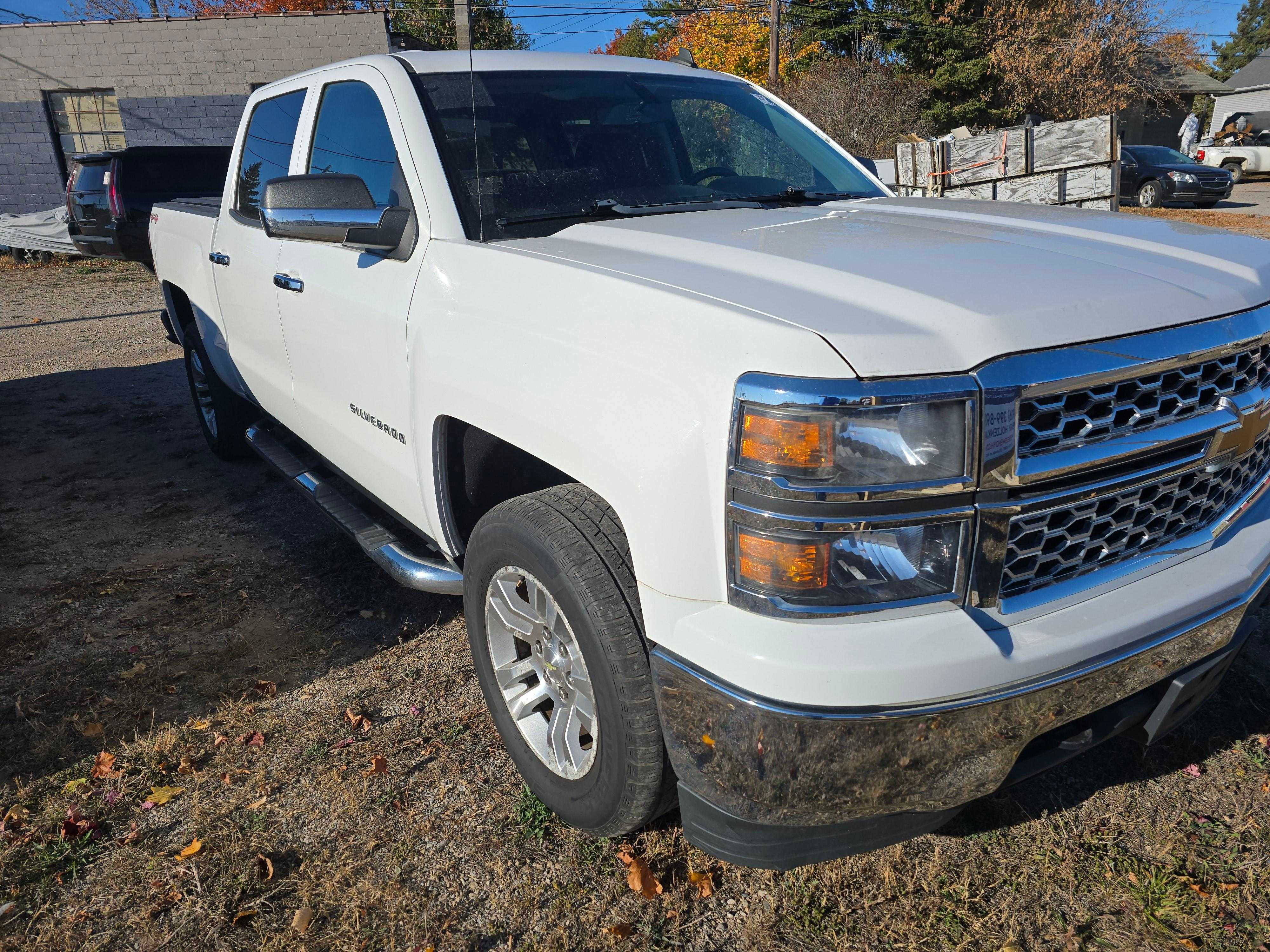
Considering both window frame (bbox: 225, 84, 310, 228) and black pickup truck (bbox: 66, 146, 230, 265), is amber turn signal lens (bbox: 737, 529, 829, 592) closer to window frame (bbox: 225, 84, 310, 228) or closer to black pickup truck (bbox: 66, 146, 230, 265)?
window frame (bbox: 225, 84, 310, 228)

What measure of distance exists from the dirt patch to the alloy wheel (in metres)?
0.26

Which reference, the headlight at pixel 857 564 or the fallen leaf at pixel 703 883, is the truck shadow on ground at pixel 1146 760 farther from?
the headlight at pixel 857 564

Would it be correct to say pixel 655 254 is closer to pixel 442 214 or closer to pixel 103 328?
pixel 442 214

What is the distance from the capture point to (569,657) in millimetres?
2211

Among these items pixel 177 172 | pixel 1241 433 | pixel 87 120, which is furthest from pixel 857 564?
pixel 87 120

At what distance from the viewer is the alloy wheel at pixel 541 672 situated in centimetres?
218

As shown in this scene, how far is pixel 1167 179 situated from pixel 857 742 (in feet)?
76.4

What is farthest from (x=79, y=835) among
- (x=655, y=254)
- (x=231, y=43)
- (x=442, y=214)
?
(x=231, y=43)

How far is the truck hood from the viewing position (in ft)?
5.30

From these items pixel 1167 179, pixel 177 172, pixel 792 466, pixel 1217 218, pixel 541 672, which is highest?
pixel 177 172

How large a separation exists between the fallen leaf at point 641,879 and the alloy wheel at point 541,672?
27 centimetres

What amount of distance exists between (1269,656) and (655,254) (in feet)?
8.38

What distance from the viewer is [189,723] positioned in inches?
117

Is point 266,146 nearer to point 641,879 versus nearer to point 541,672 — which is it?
point 541,672
